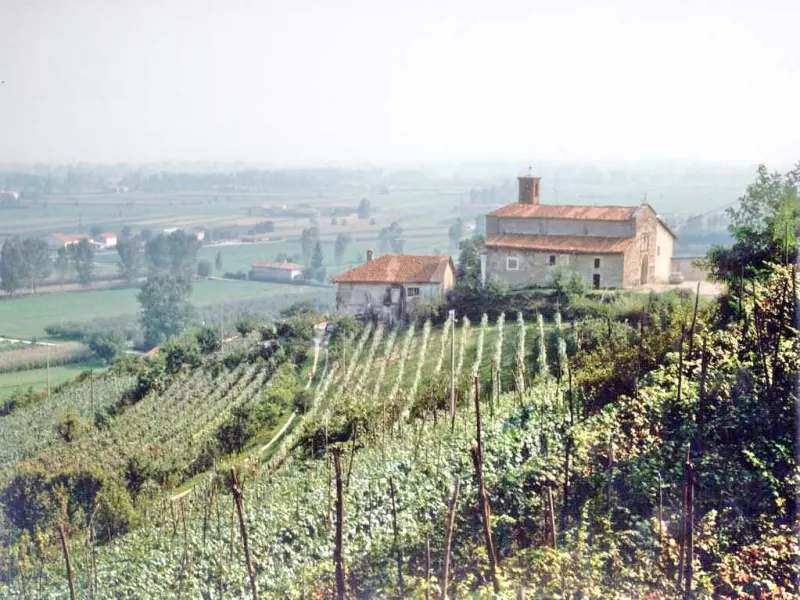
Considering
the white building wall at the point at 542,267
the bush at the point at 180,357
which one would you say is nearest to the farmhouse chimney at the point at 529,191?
the white building wall at the point at 542,267

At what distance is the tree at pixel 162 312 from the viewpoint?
53269 millimetres

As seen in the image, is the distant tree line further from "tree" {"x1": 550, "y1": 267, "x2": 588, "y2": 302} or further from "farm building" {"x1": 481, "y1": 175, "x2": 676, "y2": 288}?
"tree" {"x1": 550, "y1": 267, "x2": 588, "y2": 302}

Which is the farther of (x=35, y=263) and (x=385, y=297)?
(x=35, y=263)

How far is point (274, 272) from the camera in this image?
259 ft

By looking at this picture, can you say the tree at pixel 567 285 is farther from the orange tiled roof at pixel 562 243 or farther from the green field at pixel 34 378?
the green field at pixel 34 378

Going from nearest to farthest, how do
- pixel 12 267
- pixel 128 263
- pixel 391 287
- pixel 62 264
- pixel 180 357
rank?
pixel 180 357 → pixel 391 287 → pixel 12 267 → pixel 62 264 → pixel 128 263

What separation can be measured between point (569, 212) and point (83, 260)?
185 feet

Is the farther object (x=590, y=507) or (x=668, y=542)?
(x=590, y=507)

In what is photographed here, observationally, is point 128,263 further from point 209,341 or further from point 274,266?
point 209,341

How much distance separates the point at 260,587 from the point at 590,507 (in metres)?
3.08

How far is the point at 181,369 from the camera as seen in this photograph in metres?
24.2

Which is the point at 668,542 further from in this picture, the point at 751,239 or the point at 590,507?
the point at 751,239

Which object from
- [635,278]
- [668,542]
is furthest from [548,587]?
[635,278]

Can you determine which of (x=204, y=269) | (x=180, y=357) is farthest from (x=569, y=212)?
(x=204, y=269)
